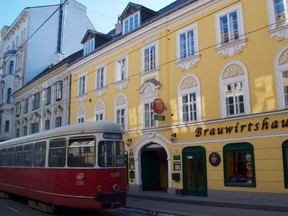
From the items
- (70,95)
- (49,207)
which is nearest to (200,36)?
(49,207)

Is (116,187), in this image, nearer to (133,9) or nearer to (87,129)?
(87,129)

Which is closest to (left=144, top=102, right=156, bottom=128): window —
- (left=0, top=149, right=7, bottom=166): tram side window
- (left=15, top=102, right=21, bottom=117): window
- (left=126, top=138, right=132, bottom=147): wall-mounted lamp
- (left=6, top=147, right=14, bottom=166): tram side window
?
(left=126, top=138, right=132, bottom=147): wall-mounted lamp

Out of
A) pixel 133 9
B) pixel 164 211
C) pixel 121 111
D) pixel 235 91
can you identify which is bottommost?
pixel 164 211

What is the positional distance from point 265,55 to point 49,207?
10.9 m

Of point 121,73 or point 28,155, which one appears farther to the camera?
point 121,73

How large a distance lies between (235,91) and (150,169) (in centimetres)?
789

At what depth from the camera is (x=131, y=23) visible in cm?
2153

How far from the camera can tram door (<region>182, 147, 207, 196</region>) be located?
15376 mm

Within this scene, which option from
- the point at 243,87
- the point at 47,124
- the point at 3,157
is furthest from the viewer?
the point at 47,124

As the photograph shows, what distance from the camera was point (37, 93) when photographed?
3350cm

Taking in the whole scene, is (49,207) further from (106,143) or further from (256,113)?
(256,113)

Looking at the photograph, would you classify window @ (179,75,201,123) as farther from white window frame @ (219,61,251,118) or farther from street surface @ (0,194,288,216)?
street surface @ (0,194,288,216)

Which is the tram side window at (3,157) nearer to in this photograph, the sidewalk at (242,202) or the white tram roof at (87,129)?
the white tram roof at (87,129)

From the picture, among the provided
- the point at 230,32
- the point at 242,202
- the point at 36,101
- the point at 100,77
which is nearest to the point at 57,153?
the point at 242,202
